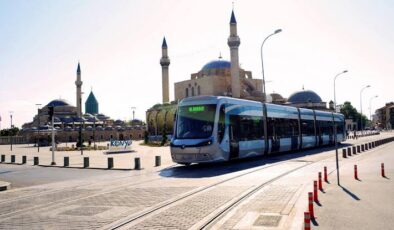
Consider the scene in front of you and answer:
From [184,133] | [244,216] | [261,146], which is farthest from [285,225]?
[261,146]

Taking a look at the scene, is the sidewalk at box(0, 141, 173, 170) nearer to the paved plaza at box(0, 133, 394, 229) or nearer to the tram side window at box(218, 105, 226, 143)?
the tram side window at box(218, 105, 226, 143)

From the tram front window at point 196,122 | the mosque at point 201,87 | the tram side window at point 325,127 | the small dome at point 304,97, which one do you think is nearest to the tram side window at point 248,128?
the tram front window at point 196,122

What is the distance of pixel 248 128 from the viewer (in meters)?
22.1

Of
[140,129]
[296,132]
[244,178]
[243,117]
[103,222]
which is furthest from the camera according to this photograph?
[140,129]

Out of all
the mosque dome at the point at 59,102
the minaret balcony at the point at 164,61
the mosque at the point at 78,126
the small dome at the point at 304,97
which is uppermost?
the minaret balcony at the point at 164,61

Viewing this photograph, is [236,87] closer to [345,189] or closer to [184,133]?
[184,133]

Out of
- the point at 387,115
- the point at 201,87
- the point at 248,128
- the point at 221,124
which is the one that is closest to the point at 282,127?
the point at 248,128

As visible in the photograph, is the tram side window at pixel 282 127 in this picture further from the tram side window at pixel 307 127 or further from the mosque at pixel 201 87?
the mosque at pixel 201 87

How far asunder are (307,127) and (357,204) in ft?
76.0

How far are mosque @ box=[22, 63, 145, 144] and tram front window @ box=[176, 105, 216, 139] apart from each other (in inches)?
2553

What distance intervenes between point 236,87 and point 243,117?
5089 centimetres

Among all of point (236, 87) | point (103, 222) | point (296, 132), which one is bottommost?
point (103, 222)

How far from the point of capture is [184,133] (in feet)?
63.0

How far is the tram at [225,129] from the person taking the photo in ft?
60.9
